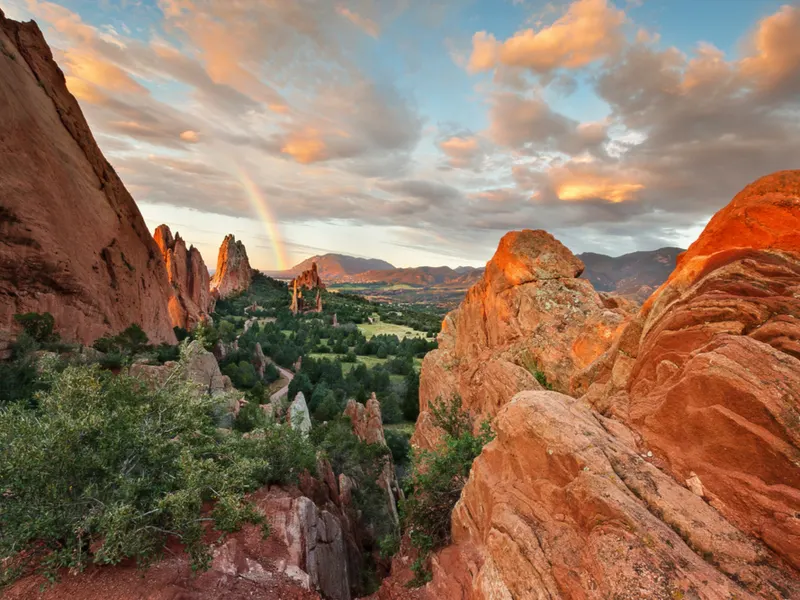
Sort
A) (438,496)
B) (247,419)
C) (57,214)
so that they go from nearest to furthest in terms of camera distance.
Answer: (438,496) < (247,419) < (57,214)

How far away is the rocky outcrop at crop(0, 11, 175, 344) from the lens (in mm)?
27672

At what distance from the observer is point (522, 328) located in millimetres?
22109

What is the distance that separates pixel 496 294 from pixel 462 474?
13076 millimetres

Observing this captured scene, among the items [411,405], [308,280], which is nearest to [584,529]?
[411,405]

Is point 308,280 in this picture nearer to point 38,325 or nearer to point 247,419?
point 38,325

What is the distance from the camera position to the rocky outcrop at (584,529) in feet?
19.9

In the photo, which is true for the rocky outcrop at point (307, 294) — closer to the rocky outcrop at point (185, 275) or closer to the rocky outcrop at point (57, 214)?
the rocky outcrop at point (185, 275)

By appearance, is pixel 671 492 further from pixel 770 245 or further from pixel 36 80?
pixel 36 80

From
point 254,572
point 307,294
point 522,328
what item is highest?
point 522,328

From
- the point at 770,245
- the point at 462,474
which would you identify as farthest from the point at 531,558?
the point at 770,245

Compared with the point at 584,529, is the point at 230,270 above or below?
above

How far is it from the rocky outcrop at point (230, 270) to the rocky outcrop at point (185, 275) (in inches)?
2286

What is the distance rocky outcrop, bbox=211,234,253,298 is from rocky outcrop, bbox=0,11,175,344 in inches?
4065

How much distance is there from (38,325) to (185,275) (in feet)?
164
